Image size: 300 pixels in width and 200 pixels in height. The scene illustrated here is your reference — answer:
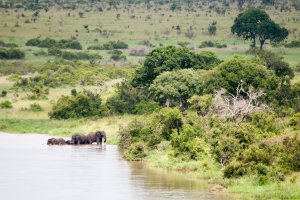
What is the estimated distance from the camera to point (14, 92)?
6219 cm

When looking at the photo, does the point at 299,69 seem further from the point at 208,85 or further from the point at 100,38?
the point at 100,38

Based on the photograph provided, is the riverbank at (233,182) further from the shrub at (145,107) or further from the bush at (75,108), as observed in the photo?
the bush at (75,108)

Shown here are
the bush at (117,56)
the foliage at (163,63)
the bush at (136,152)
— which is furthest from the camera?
the bush at (117,56)

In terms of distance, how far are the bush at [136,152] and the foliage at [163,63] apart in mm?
14206

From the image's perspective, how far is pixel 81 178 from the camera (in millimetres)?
30484

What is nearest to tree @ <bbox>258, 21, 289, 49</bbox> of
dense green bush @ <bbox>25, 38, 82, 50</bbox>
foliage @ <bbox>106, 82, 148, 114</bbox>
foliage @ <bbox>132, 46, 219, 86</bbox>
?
dense green bush @ <bbox>25, 38, 82, 50</bbox>

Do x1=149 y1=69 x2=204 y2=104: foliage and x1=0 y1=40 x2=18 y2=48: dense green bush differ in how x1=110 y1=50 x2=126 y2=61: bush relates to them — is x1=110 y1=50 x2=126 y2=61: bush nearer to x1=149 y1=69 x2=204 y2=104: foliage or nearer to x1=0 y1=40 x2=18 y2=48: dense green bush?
x1=0 y1=40 x2=18 y2=48: dense green bush

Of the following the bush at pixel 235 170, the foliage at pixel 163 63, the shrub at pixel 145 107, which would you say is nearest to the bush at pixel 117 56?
the foliage at pixel 163 63

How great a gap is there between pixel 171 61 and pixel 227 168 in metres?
23.3

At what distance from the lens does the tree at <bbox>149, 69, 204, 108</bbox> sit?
4547cm

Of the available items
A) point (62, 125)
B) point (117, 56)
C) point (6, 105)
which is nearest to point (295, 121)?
point (62, 125)

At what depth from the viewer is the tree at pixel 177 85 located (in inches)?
1790

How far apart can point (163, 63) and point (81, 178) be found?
71.3 feet

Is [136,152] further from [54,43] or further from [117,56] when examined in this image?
[54,43]
